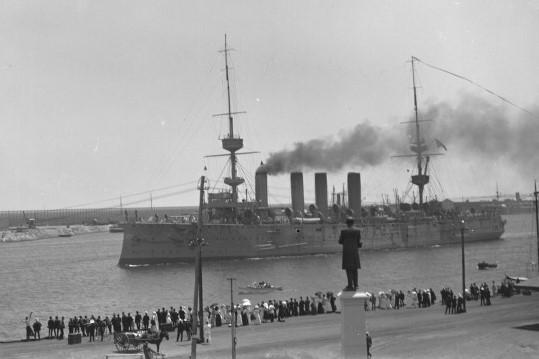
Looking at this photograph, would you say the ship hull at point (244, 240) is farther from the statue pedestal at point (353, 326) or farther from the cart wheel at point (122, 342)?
the statue pedestal at point (353, 326)

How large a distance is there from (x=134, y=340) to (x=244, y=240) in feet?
181

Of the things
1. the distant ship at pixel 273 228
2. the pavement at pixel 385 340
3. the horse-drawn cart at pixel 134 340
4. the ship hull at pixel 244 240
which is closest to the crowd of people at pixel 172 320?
the pavement at pixel 385 340

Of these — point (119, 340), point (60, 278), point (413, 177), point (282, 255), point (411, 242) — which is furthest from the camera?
point (413, 177)

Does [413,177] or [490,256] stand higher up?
[413,177]

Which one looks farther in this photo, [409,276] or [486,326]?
[409,276]

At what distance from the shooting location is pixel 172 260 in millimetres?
76438

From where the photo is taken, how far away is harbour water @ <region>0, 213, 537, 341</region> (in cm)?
4984

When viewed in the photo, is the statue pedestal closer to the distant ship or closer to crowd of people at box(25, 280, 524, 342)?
crowd of people at box(25, 280, 524, 342)

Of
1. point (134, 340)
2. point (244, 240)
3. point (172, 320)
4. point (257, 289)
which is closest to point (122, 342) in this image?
point (134, 340)

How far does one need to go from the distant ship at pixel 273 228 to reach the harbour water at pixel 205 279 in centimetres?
200

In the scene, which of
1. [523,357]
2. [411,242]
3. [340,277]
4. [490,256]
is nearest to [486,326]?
[523,357]

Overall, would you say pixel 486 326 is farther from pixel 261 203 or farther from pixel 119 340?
pixel 261 203

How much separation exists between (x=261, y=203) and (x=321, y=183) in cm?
734

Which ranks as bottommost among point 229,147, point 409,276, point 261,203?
point 409,276
